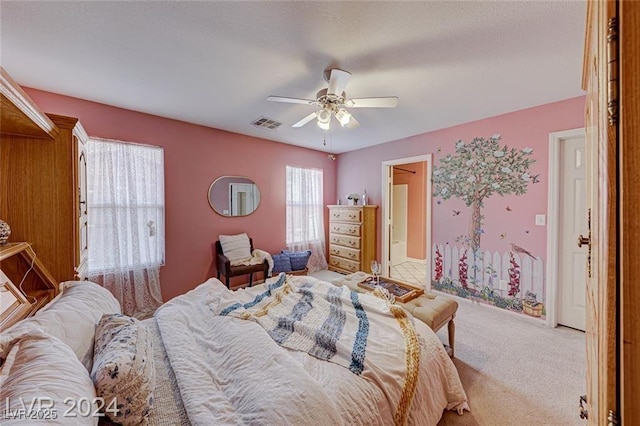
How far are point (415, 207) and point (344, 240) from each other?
218 cm

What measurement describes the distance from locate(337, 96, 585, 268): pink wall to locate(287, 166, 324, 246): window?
1764mm

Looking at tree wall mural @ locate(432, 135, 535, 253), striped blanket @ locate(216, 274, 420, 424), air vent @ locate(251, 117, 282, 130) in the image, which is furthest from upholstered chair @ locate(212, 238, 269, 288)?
tree wall mural @ locate(432, 135, 535, 253)

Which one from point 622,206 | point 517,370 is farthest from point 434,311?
point 622,206

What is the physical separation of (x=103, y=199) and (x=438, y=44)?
3.60m

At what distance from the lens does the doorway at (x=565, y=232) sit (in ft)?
8.66

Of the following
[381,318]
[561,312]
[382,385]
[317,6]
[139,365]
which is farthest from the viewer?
[561,312]

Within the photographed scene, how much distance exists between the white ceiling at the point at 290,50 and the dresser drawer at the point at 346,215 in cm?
206

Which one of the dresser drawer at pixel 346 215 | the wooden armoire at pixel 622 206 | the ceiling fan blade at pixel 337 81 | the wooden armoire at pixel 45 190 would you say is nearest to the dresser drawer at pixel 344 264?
the dresser drawer at pixel 346 215

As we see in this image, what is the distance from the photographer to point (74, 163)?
171cm

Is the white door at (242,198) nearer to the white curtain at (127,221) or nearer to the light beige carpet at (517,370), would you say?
the white curtain at (127,221)

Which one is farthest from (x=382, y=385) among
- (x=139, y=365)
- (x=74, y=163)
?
(x=74, y=163)

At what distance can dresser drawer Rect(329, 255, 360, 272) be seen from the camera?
443cm

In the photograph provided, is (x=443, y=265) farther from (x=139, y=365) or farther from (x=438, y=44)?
(x=139, y=365)

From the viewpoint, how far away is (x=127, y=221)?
116 inches
